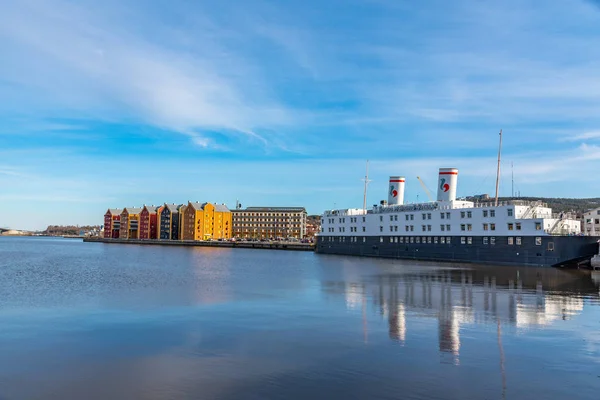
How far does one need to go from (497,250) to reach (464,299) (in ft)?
133

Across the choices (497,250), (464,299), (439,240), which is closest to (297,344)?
(464,299)

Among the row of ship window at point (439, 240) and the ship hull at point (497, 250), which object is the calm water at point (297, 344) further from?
the row of ship window at point (439, 240)

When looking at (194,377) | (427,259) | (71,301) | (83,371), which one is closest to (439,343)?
(194,377)

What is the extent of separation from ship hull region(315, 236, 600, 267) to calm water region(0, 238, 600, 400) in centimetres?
2989

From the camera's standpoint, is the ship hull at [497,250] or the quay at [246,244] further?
the quay at [246,244]

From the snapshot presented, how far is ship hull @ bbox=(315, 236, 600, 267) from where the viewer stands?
63.4 m

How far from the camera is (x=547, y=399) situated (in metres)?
13.3

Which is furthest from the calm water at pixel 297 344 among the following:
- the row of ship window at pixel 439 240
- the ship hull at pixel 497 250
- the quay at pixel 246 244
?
the quay at pixel 246 244

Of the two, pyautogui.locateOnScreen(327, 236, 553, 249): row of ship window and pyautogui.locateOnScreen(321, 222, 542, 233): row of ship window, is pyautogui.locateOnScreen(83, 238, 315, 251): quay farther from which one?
pyautogui.locateOnScreen(321, 222, 542, 233): row of ship window

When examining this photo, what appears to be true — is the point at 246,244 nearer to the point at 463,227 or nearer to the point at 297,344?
the point at 463,227

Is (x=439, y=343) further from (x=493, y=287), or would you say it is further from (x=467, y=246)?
(x=467, y=246)

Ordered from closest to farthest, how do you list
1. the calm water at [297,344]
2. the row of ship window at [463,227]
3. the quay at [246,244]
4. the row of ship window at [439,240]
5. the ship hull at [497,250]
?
1. the calm water at [297,344]
2. the ship hull at [497,250]
3. the row of ship window at [463,227]
4. the row of ship window at [439,240]
5. the quay at [246,244]

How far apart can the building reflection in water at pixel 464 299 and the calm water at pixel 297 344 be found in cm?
14

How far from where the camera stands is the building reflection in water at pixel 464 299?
24297mm
